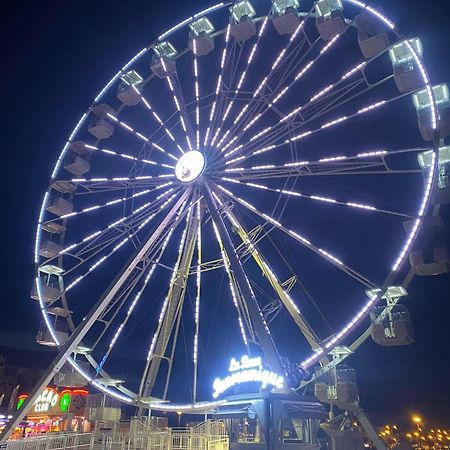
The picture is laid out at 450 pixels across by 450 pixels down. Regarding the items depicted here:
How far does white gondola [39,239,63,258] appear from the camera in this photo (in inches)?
693

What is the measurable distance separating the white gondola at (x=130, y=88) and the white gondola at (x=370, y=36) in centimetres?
887

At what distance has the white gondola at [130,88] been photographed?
18438mm

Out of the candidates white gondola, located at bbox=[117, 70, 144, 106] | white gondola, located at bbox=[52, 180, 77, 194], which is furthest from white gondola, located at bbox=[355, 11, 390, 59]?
white gondola, located at bbox=[52, 180, 77, 194]

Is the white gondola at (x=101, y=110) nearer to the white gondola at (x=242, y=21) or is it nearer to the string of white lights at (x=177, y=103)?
the string of white lights at (x=177, y=103)

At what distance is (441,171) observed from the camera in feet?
42.2

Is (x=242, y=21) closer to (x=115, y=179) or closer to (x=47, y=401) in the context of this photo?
(x=115, y=179)

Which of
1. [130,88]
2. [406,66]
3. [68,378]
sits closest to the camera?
[406,66]

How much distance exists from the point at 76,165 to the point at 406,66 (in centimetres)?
1278

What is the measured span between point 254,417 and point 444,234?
7.90 meters

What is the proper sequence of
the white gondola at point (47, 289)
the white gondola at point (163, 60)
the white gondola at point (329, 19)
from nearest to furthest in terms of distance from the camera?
the white gondola at point (329, 19), the white gondola at point (47, 289), the white gondola at point (163, 60)

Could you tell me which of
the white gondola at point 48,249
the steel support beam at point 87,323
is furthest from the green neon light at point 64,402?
the steel support beam at point 87,323

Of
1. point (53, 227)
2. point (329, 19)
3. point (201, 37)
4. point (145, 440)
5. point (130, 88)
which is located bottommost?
point (145, 440)

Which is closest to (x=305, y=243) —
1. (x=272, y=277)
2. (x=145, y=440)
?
(x=272, y=277)

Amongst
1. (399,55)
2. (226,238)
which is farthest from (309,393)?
(399,55)
